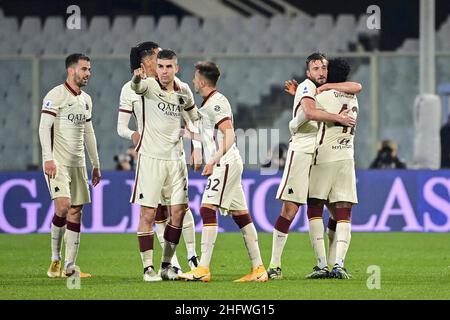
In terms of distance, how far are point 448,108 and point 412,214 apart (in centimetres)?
478

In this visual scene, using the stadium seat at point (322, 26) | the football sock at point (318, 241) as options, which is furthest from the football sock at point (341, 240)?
the stadium seat at point (322, 26)

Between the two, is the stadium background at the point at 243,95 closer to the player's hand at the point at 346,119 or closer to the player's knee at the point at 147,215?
the player's hand at the point at 346,119

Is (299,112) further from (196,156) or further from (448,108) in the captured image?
(448,108)

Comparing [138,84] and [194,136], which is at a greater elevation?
[138,84]

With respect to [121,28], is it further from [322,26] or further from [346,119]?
[346,119]

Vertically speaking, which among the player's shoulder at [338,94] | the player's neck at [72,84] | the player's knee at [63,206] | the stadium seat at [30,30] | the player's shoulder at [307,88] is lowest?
the player's knee at [63,206]

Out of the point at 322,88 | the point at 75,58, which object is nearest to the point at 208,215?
the point at 322,88

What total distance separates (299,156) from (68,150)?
227cm

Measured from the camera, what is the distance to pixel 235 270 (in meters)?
12.6

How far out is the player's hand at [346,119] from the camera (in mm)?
11379

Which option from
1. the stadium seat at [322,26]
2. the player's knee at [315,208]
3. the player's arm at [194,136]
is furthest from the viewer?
the stadium seat at [322,26]

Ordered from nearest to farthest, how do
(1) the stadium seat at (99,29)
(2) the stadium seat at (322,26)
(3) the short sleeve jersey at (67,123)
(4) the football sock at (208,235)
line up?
(4) the football sock at (208,235) → (3) the short sleeve jersey at (67,123) → (2) the stadium seat at (322,26) → (1) the stadium seat at (99,29)

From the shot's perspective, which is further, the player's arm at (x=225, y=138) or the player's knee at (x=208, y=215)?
the player's knee at (x=208, y=215)
